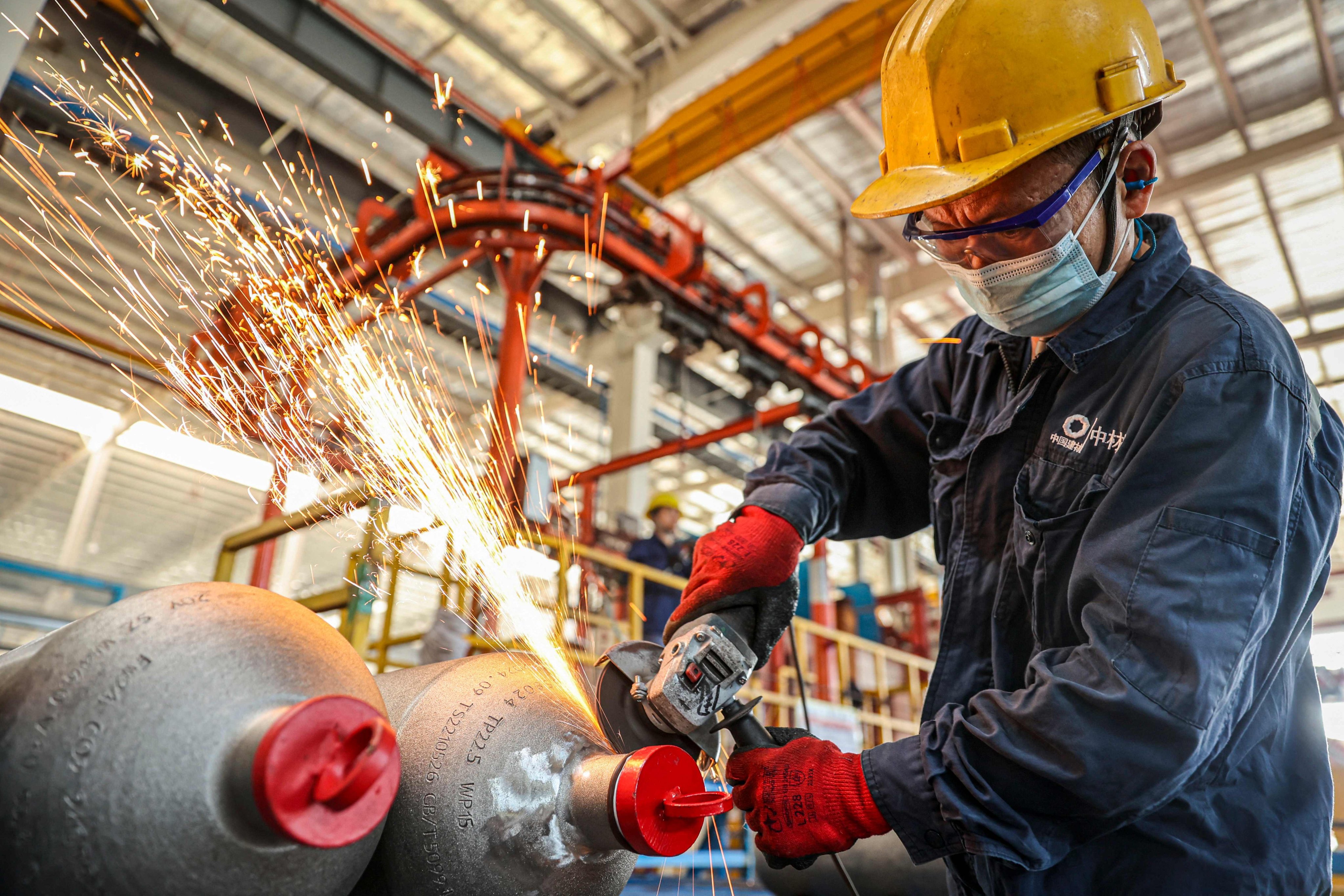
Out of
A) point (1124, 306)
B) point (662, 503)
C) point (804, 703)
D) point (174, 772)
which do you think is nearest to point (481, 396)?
point (662, 503)

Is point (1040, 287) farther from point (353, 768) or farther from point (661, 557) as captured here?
point (661, 557)

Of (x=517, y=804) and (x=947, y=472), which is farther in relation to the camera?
(x=947, y=472)

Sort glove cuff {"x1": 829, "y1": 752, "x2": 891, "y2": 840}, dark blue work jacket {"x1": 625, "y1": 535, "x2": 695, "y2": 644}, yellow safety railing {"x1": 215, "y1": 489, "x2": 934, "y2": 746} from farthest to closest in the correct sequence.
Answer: dark blue work jacket {"x1": 625, "y1": 535, "x2": 695, "y2": 644} → yellow safety railing {"x1": 215, "y1": 489, "x2": 934, "y2": 746} → glove cuff {"x1": 829, "y1": 752, "x2": 891, "y2": 840}

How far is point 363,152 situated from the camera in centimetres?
965

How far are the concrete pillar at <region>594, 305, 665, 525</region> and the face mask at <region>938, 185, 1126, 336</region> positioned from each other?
7.23 m

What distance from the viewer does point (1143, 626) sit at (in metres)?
1.08

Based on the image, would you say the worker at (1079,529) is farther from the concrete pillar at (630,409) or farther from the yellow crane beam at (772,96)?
the concrete pillar at (630,409)

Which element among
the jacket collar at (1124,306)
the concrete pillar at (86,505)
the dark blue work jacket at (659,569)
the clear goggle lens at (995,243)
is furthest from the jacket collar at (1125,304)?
the concrete pillar at (86,505)

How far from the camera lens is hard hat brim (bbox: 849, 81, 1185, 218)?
4.42 ft

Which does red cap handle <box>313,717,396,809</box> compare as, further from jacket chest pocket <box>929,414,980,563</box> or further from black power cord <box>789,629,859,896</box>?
jacket chest pocket <box>929,414,980,563</box>

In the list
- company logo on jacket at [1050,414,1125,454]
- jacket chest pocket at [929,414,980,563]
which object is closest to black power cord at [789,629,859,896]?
jacket chest pocket at [929,414,980,563]

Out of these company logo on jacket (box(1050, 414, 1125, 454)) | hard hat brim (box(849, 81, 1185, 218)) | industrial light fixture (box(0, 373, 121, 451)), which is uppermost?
industrial light fixture (box(0, 373, 121, 451))

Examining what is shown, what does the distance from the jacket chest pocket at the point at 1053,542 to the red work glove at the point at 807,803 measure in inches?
14.1

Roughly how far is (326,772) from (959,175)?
4.01 ft
